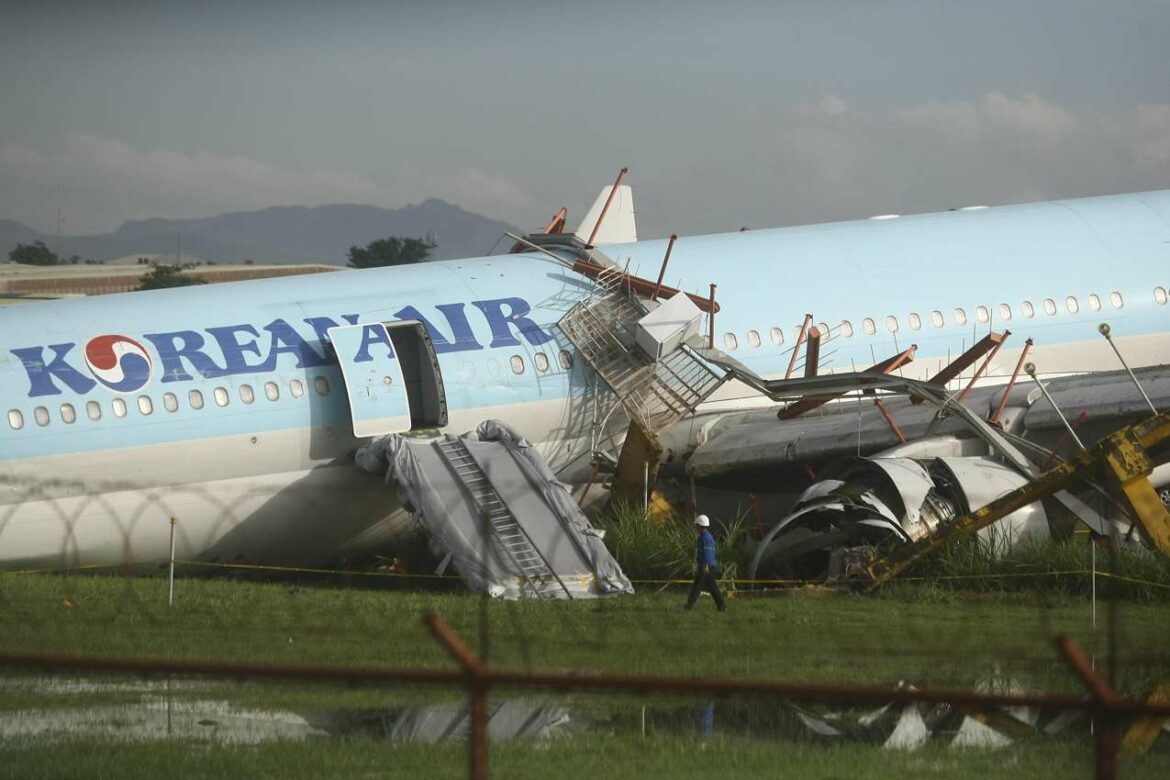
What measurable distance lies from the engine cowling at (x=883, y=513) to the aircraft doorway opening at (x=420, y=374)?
4.65 m

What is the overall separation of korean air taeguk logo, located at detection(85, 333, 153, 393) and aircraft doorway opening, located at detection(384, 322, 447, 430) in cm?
326

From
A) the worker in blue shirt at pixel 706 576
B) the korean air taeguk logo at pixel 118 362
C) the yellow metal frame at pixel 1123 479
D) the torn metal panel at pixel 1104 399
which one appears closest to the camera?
the yellow metal frame at pixel 1123 479

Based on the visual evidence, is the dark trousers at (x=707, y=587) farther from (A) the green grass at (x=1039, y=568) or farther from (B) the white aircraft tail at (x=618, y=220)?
(B) the white aircraft tail at (x=618, y=220)

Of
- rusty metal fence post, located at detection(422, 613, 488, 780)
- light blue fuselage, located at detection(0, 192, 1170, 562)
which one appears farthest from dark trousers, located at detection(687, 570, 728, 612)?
rusty metal fence post, located at detection(422, 613, 488, 780)

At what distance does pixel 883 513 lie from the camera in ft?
66.4

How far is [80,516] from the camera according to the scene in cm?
2048

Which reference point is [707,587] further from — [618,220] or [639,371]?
[618,220]

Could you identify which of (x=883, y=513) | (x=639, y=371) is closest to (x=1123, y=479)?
(x=883, y=513)

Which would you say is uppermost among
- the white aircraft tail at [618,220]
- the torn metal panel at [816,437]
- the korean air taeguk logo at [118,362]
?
the white aircraft tail at [618,220]

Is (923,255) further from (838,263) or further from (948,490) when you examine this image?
(948,490)

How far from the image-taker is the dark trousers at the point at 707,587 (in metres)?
18.6

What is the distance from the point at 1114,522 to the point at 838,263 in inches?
275

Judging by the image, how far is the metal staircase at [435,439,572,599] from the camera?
20.0 meters

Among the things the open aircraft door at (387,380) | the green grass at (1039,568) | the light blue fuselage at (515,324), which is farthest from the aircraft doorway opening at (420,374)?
the green grass at (1039,568)
